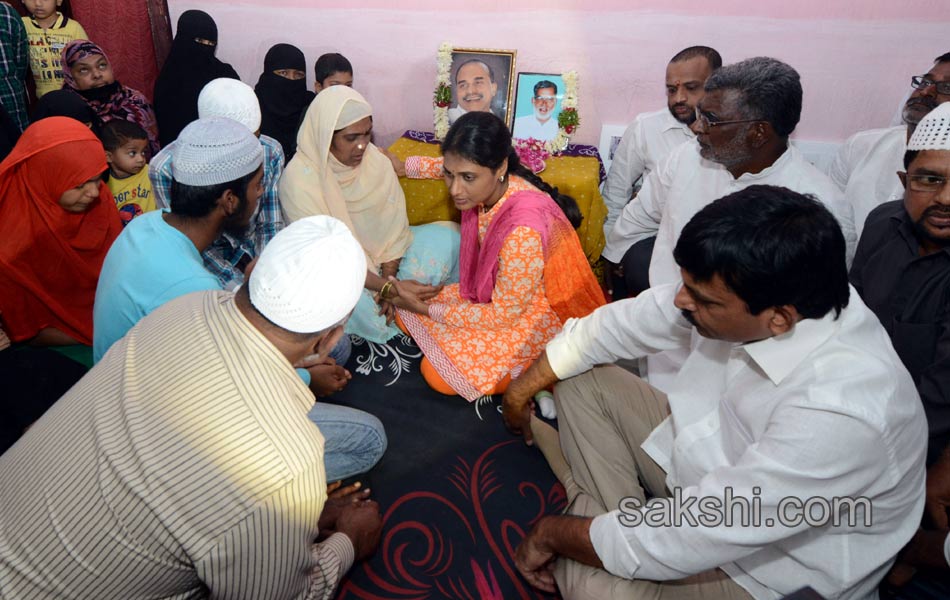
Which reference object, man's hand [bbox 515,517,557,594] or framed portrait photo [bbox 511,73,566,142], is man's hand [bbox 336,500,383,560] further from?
framed portrait photo [bbox 511,73,566,142]

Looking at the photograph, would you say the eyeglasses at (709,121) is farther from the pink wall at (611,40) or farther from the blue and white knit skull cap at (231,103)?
the blue and white knit skull cap at (231,103)

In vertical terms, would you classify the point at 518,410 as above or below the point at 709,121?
below

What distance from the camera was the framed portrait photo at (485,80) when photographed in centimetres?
385

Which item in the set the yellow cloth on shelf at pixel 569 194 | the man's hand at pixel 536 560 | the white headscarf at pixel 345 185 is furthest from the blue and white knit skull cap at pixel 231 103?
the man's hand at pixel 536 560

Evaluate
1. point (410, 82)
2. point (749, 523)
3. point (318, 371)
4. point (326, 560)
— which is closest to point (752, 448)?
point (749, 523)

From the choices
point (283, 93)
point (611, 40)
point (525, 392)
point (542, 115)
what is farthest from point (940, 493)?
point (283, 93)

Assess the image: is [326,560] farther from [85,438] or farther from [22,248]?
[22,248]

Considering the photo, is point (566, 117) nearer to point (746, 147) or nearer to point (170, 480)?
point (746, 147)

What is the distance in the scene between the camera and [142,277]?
1.59 meters

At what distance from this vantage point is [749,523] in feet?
3.78

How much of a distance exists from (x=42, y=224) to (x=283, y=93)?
207 centimetres

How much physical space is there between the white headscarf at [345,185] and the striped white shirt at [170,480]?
→ 5.68 feet

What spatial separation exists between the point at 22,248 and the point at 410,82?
9.06 feet

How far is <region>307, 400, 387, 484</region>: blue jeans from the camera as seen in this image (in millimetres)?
1887
